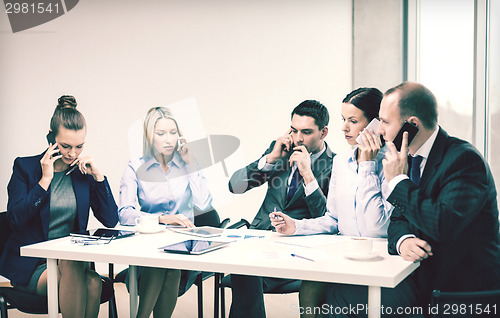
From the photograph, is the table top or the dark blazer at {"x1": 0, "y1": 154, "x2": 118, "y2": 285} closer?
the table top

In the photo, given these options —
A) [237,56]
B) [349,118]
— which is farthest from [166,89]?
[349,118]

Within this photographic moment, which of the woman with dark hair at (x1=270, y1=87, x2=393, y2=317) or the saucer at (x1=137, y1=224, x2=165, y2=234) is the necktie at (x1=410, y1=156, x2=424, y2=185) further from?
the saucer at (x1=137, y1=224, x2=165, y2=234)

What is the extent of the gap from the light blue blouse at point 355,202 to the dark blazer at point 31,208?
4.03 ft

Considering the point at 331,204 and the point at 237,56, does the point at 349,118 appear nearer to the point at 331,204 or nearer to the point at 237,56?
the point at 331,204

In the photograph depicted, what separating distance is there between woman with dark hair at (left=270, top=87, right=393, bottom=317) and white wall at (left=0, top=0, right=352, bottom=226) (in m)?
2.17

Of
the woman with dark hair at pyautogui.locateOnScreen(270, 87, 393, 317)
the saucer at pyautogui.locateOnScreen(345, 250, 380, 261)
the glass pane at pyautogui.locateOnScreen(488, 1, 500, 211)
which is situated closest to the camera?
the saucer at pyautogui.locateOnScreen(345, 250, 380, 261)

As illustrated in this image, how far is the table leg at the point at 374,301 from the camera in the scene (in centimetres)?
179

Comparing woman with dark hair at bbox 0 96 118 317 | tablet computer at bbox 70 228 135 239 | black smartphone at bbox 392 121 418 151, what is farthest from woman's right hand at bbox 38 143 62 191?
black smartphone at bbox 392 121 418 151

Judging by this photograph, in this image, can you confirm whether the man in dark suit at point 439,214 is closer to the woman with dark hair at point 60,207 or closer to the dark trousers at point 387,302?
the dark trousers at point 387,302

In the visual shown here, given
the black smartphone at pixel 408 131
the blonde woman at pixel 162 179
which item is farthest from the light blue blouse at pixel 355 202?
the blonde woman at pixel 162 179

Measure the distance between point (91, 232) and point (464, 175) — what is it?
1826 millimetres

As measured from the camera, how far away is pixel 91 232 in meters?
2.67

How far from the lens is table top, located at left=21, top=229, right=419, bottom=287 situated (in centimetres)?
182

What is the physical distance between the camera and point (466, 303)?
1.72m
